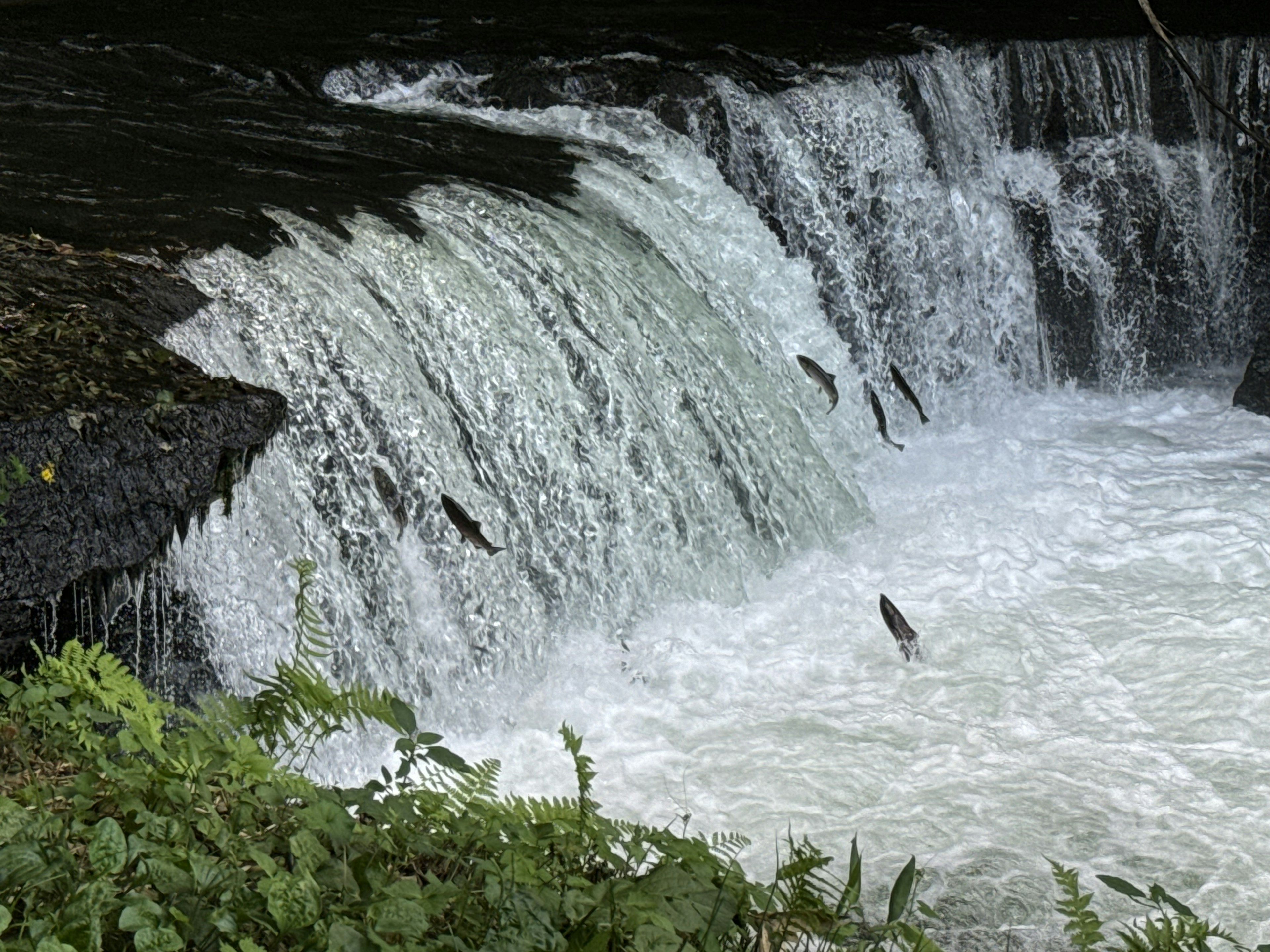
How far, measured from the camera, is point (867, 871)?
Result: 3.71 m

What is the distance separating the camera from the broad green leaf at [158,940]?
199 centimetres

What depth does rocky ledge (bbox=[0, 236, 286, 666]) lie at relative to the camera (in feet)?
10.7

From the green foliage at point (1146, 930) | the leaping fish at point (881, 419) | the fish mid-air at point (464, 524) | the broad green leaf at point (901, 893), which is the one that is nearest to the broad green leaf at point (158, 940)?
the broad green leaf at point (901, 893)

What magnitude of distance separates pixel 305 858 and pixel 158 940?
0.32 metres

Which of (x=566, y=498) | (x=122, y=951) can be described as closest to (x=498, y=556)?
(x=566, y=498)

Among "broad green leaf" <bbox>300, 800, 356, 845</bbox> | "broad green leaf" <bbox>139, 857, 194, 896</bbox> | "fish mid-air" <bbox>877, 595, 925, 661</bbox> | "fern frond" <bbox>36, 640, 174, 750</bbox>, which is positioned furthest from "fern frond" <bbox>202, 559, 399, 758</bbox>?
"fish mid-air" <bbox>877, 595, 925, 661</bbox>

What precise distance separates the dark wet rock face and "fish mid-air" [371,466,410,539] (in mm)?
5342

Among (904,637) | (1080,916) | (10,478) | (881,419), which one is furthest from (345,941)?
(881,419)

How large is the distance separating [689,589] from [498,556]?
85 cm

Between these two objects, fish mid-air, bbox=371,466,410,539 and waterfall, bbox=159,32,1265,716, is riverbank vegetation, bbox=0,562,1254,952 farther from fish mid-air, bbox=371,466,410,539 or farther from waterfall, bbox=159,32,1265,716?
fish mid-air, bbox=371,466,410,539

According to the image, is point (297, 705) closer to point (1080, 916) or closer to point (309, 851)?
point (309, 851)

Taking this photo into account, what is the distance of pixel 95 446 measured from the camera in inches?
133

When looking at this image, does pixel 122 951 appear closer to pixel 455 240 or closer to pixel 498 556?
pixel 498 556

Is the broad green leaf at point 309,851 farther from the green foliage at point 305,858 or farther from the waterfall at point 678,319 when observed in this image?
the waterfall at point 678,319
